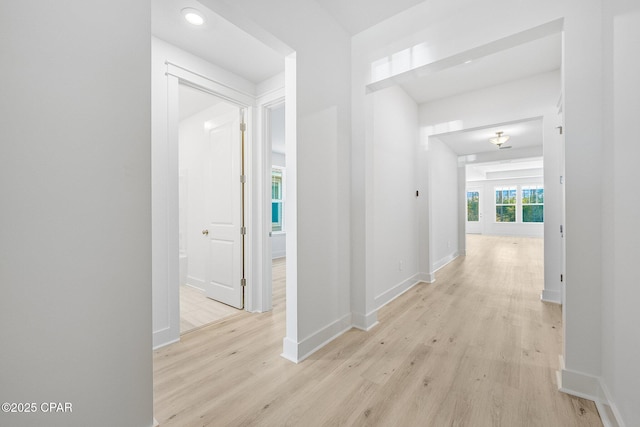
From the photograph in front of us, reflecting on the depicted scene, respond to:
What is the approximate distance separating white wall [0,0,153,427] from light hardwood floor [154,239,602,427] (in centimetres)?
54

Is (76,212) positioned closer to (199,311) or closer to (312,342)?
(312,342)

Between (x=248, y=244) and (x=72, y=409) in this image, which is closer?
(x=72, y=409)

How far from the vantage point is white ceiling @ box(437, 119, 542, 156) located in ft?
16.1

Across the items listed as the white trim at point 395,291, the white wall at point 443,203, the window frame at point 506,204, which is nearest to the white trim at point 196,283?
the white trim at point 395,291

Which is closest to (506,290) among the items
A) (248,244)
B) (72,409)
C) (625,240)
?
(625,240)

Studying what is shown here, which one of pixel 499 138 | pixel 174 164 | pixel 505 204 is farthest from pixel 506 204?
pixel 174 164

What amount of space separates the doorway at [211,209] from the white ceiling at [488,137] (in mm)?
3585

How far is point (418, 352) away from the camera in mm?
2076

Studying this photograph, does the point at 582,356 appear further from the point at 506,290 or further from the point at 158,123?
the point at 158,123

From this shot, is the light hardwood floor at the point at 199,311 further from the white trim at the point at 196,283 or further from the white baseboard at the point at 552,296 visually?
the white baseboard at the point at 552,296

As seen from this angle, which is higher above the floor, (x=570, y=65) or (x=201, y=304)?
(x=570, y=65)

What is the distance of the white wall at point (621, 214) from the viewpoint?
3.67 ft

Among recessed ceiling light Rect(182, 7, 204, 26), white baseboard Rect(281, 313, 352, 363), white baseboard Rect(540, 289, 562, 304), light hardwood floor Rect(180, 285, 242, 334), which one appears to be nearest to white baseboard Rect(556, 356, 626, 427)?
white baseboard Rect(281, 313, 352, 363)

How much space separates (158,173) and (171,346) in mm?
1551
